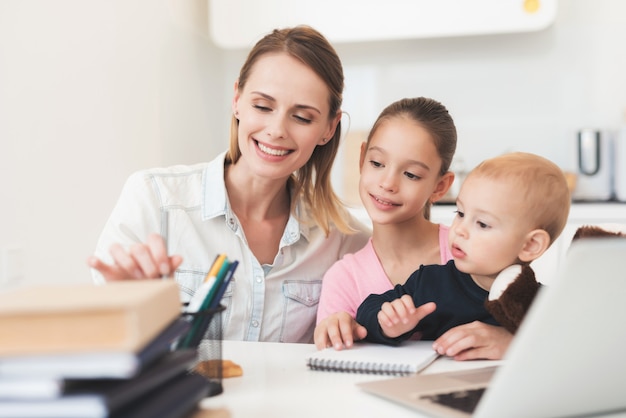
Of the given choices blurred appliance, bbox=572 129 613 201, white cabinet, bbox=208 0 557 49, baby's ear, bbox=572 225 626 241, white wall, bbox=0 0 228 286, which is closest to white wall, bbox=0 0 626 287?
white wall, bbox=0 0 228 286

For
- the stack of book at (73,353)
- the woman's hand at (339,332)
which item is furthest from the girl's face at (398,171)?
the stack of book at (73,353)

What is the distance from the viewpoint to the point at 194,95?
3.42 meters

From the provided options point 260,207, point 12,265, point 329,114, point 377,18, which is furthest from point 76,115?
point 377,18

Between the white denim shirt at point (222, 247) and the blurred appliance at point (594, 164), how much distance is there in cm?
176

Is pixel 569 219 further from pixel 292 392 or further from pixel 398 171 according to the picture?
pixel 292 392

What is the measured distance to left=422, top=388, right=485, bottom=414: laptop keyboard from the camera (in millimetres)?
771

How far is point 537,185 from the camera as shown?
1.23m

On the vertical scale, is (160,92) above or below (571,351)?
below

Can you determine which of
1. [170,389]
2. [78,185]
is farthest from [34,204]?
[170,389]

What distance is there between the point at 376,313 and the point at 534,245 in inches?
11.1

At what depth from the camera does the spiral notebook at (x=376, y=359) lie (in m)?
1.01

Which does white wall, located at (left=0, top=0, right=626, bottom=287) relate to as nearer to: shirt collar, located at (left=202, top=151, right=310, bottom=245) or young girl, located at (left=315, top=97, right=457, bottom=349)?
shirt collar, located at (left=202, top=151, right=310, bottom=245)

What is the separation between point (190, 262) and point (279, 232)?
249mm

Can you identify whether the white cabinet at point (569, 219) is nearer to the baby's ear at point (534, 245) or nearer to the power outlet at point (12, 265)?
the power outlet at point (12, 265)
